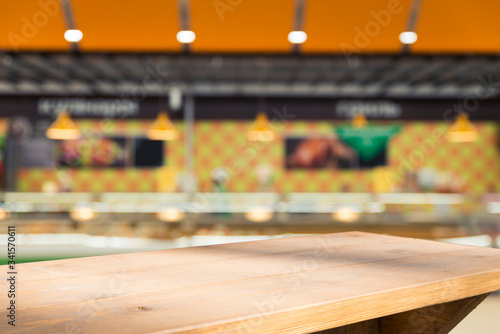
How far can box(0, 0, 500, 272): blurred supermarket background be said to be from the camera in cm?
553

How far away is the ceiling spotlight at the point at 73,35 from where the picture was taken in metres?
5.05

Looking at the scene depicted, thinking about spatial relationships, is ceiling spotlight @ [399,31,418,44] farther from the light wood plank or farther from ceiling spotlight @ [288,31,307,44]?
the light wood plank

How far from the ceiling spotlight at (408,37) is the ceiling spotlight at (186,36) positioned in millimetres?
2025

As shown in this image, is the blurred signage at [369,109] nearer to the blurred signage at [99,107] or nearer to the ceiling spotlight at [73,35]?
the blurred signage at [99,107]

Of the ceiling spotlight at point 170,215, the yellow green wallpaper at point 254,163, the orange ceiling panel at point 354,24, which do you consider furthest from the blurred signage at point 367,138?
the ceiling spotlight at point 170,215

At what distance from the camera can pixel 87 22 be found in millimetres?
5031

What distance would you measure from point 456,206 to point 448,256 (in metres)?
5.32

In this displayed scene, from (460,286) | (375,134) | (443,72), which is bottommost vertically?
(460,286)

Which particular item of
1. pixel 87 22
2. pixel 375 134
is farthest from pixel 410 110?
pixel 87 22

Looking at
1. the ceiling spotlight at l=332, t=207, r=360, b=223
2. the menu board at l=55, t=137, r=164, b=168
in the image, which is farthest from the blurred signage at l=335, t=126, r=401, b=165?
the ceiling spotlight at l=332, t=207, r=360, b=223

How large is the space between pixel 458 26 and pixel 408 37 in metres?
0.47

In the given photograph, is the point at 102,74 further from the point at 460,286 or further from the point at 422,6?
the point at 460,286

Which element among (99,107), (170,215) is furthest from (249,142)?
(170,215)

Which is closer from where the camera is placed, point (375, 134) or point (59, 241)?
point (59, 241)
